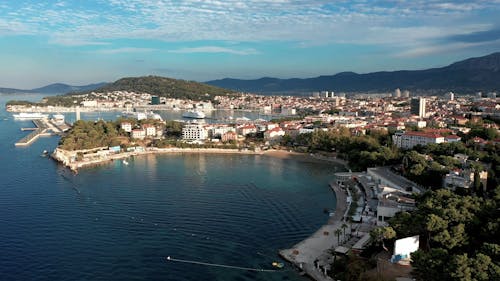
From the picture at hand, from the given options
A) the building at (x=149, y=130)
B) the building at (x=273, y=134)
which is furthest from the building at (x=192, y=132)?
the building at (x=273, y=134)

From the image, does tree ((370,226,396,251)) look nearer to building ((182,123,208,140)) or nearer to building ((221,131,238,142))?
building ((221,131,238,142))

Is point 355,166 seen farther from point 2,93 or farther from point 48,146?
point 2,93

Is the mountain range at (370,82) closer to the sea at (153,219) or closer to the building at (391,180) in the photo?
the sea at (153,219)

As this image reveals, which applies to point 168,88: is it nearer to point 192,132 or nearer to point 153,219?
point 192,132

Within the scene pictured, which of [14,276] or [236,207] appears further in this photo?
[236,207]

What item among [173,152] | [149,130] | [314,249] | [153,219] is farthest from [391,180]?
[149,130]

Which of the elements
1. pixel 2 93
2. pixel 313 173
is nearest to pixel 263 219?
pixel 313 173

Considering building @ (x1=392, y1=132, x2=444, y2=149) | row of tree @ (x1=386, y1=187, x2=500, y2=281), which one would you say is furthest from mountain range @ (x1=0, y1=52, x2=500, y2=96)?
row of tree @ (x1=386, y1=187, x2=500, y2=281)

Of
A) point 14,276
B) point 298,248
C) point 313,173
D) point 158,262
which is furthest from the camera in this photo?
point 313,173
